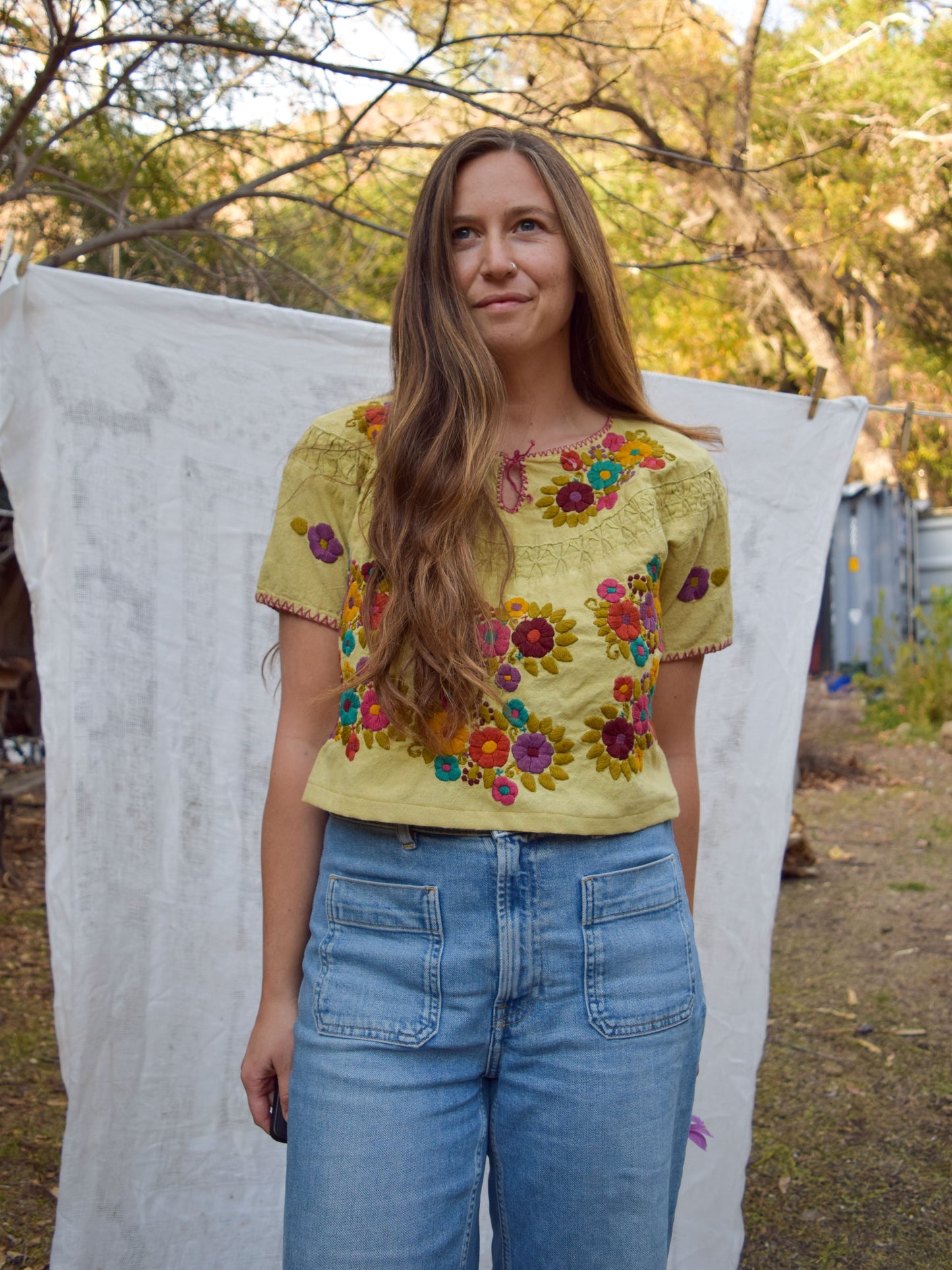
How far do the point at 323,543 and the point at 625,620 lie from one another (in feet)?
1.28

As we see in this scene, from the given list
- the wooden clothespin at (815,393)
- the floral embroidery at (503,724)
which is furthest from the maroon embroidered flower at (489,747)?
the wooden clothespin at (815,393)

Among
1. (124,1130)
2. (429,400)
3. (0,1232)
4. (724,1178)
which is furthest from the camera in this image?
(0,1232)

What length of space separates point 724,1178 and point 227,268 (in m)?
4.07

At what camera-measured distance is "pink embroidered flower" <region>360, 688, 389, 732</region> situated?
131 cm

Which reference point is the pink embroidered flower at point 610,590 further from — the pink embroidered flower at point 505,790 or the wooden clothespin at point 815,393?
the wooden clothespin at point 815,393

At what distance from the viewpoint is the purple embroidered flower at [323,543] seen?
4.61 ft

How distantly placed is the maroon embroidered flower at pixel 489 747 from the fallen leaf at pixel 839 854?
5206mm

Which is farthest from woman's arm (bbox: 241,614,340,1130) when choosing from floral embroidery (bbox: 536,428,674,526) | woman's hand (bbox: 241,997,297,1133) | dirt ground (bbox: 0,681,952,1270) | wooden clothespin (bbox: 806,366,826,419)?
dirt ground (bbox: 0,681,952,1270)

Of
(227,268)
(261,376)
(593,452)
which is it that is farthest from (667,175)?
(593,452)

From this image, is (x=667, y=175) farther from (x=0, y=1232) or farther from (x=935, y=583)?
(x=0, y=1232)

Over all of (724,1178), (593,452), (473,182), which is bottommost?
(724,1178)

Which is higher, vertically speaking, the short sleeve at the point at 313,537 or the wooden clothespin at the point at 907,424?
the wooden clothespin at the point at 907,424

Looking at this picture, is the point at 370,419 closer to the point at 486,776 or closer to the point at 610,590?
the point at 610,590

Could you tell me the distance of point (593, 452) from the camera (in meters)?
1.47
